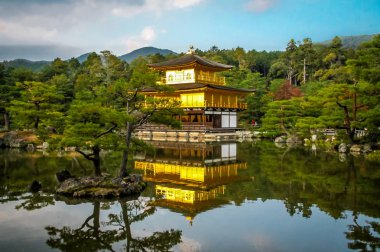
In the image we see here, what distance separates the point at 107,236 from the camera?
8.37 meters

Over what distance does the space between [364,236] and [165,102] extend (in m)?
8.94

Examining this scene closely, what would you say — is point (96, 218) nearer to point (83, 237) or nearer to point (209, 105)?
point (83, 237)

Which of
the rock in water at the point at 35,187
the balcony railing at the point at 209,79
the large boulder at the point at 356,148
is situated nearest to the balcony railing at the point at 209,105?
the balcony railing at the point at 209,79

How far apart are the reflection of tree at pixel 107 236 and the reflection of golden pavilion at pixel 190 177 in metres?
1.54

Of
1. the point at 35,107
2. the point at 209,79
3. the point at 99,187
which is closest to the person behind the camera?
the point at 99,187

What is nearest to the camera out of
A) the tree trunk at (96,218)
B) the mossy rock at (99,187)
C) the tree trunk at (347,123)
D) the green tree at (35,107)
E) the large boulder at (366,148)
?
the tree trunk at (96,218)

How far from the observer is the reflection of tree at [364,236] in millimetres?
7695

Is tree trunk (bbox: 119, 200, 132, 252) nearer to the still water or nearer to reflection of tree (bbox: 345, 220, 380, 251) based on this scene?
the still water

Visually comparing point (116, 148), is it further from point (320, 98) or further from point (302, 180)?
point (320, 98)

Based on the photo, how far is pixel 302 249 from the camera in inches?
Answer: 298

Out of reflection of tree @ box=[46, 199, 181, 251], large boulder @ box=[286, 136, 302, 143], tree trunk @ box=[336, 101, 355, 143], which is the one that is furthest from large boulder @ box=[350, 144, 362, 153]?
reflection of tree @ box=[46, 199, 181, 251]

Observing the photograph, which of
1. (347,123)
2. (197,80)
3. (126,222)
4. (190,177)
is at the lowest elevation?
(190,177)

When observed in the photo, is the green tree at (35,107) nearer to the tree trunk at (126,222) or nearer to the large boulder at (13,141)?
the large boulder at (13,141)

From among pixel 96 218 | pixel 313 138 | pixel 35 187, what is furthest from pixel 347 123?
pixel 96 218
